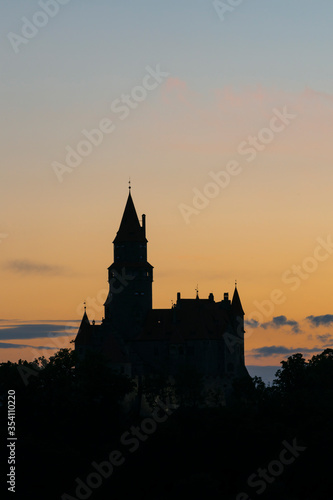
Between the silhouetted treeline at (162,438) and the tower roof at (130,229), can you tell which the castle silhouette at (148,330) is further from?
the silhouetted treeline at (162,438)

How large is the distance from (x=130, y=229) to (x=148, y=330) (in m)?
14.5

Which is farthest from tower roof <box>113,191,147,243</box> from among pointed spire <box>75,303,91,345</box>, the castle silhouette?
pointed spire <box>75,303,91,345</box>

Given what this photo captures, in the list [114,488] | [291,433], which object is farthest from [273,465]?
[114,488]

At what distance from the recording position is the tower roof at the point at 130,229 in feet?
564

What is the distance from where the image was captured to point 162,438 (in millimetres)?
143000

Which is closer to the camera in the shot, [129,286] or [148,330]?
[148,330]

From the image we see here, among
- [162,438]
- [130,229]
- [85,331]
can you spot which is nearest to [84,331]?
[85,331]

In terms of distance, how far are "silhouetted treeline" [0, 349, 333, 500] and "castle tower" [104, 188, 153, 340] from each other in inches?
325

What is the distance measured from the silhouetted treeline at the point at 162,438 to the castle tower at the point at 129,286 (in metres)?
8.25

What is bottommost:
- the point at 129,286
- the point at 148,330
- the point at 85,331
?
the point at 85,331

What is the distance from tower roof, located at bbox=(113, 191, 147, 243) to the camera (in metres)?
172

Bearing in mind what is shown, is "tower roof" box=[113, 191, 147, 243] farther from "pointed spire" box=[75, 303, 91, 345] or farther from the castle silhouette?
"pointed spire" box=[75, 303, 91, 345]

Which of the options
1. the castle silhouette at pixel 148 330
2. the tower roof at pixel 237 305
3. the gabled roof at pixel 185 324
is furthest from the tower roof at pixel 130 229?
the tower roof at pixel 237 305

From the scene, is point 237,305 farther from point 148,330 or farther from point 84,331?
point 84,331
